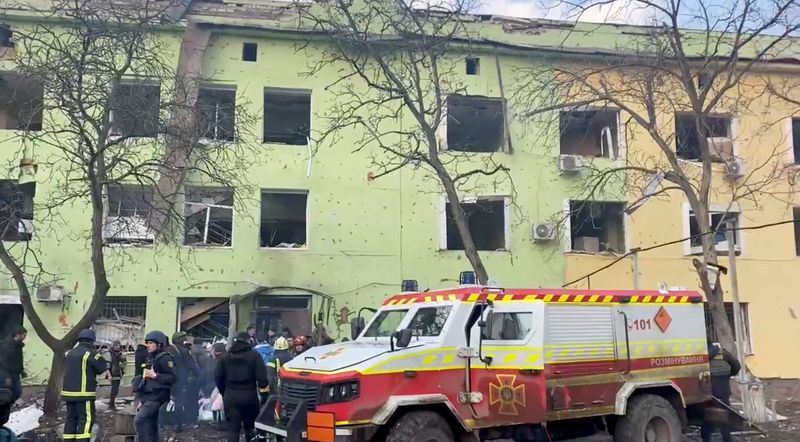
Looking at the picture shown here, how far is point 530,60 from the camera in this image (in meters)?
18.7

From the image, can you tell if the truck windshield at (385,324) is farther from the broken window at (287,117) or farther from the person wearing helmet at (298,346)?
the broken window at (287,117)

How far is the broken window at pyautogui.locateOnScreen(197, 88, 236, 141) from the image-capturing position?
45.0 feet

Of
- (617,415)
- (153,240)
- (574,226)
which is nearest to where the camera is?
(617,415)

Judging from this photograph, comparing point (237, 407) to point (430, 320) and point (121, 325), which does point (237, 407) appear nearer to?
point (430, 320)

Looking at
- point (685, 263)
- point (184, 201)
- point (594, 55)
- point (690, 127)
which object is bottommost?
point (685, 263)

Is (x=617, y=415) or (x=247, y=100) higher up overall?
(x=247, y=100)

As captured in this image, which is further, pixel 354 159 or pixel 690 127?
pixel 690 127

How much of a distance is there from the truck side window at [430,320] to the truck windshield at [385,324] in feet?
1.01

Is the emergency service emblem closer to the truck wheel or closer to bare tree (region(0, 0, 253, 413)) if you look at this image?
the truck wheel

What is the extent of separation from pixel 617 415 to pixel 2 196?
15.6 metres

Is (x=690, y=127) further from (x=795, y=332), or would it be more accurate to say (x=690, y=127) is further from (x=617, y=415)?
(x=617, y=415)

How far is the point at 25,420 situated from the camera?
1139cm

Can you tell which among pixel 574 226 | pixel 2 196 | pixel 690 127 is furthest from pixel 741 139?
pixel 2 196

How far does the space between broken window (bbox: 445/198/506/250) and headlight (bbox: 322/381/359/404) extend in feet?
36.6
